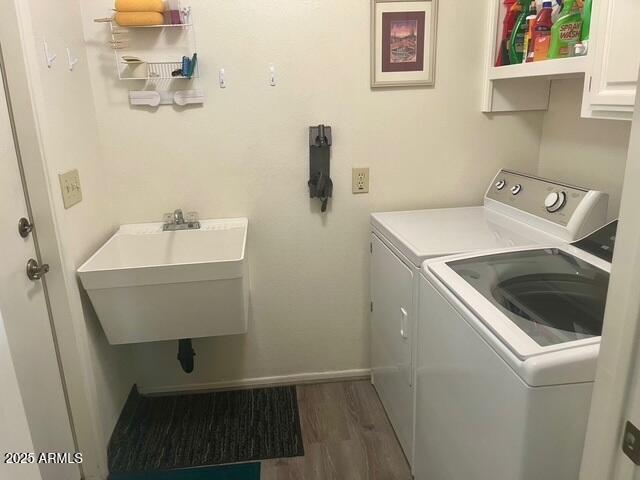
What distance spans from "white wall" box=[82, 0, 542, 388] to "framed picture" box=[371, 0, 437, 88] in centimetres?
4

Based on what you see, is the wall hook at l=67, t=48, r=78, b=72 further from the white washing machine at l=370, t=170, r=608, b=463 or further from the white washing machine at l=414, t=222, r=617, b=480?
the white washing machine at l=414, t=222, r=617, b=480

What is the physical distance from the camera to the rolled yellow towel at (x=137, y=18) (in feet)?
6.16

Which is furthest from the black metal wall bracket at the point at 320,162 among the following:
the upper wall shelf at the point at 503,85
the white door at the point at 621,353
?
the white door at the point at 621,353

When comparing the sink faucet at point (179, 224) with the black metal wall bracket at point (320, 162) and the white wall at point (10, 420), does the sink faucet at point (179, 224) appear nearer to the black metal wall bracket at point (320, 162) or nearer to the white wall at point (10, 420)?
the black metal wall bracket at point (320, 162)

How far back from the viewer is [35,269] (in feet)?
5.12

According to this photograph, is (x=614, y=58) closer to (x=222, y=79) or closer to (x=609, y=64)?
(x=609, y=64)

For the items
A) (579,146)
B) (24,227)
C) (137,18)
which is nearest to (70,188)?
(24,227)

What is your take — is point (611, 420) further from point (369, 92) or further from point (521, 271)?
point (369, 92)

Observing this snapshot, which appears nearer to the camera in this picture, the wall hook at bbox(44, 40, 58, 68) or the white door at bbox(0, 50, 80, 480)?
the white door at bbox(0, 50, 80, 480)

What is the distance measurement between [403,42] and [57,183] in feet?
5.05

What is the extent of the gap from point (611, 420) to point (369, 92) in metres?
1.78

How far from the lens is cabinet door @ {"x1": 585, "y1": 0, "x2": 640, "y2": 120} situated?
129 centimetres

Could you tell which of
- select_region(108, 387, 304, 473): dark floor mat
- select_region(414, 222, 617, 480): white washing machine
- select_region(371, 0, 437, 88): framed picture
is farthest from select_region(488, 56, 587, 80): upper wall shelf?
select_region(108, 387, 304, 473): dark floor mat

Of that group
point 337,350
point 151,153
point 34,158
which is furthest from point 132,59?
point 337,350
